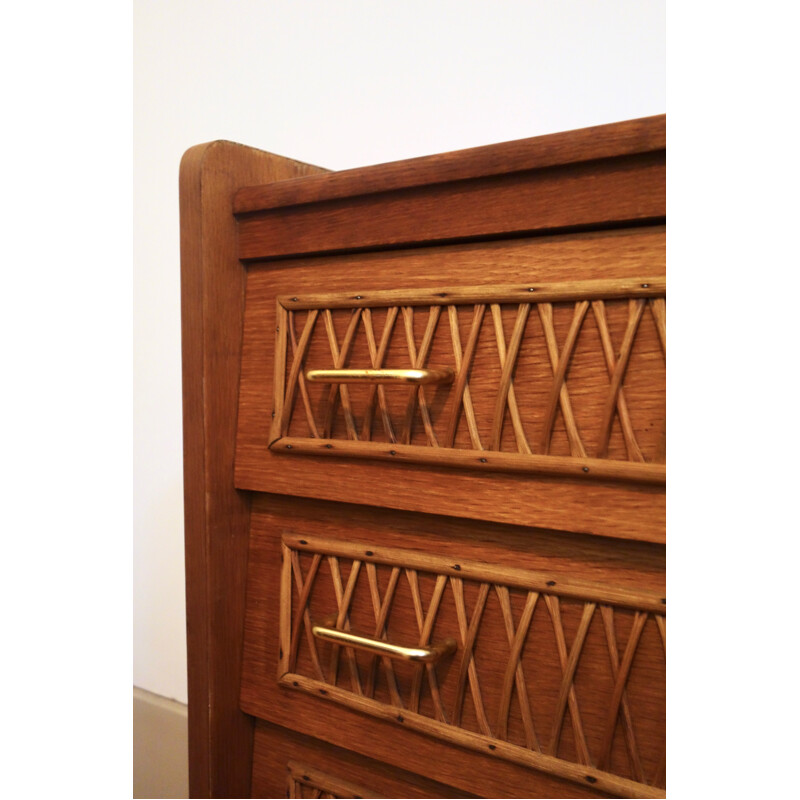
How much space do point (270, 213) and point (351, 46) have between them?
557 millimetres

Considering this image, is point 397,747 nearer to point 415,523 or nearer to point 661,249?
point 415,523

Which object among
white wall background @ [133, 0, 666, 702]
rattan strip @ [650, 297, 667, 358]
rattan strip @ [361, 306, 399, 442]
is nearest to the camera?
rattan strip @ [650, 297, 667, 358]

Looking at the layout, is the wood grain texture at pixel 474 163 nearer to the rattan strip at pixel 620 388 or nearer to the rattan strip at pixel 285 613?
the rattan strip at pixel 620 388

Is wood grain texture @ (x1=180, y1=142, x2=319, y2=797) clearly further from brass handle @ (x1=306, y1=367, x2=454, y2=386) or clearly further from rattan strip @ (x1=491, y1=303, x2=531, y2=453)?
rattan strip @ (x1=491, y1=303, x2=531, y2=453)

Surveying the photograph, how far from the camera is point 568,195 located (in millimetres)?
446

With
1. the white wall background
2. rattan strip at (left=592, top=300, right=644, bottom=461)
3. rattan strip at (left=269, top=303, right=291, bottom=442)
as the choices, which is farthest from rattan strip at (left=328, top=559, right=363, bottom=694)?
the white wall background

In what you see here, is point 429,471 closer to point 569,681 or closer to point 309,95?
point 569,681

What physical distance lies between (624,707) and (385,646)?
156 millimetres

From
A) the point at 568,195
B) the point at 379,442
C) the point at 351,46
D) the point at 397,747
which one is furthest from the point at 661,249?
the point at 351,46

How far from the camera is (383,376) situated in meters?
0.49

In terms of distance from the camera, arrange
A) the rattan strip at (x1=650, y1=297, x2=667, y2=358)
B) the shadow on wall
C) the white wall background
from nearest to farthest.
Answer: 1. the rattan strip at (x1=650, y1=297, x2=667, y2=358)
2. the white wall background
3. the shadow on wall

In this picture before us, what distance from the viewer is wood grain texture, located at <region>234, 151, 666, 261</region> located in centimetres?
42

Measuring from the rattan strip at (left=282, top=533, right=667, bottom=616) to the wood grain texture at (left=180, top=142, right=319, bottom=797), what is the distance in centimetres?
6

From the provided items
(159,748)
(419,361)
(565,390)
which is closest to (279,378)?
(419,361)
